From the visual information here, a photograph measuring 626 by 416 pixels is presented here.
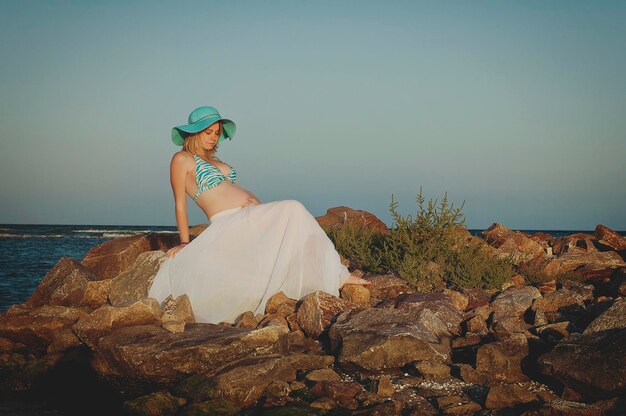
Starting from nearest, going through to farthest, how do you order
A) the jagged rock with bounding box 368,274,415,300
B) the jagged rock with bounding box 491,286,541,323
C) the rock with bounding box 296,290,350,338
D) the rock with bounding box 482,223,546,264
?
1. the rock with bounding box 296,290,350,338
2. the jagged rock with bounding box 491,286,541,323
3. the jagged rock with bounding box 368,274,415,300
4. the rock with bounding box 482,223,546,264

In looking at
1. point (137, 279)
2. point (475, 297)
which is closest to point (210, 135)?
point (137, 279)

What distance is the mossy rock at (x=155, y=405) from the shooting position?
5.19 metres

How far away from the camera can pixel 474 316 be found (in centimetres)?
720

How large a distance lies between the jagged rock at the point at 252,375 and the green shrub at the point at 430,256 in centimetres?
310

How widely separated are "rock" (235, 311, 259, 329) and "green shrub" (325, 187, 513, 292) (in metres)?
2.43

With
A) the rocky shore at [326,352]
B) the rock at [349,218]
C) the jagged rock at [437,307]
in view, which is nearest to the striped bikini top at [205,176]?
the rocky shore at [326,352]

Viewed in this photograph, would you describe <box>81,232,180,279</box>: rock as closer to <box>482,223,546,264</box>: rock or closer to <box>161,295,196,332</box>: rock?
<box>161,295,196,332</box>: rock

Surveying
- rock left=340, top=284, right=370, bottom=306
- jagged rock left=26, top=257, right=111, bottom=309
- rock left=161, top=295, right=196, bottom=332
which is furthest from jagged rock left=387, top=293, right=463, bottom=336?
jagged rock left=26, top=257, right=111, bottom=309

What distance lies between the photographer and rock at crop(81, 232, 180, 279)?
9.30m

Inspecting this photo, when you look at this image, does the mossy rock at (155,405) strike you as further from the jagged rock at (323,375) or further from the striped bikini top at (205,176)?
the striped bikini top at (205,176)

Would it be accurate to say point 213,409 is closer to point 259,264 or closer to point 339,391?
point 339,391

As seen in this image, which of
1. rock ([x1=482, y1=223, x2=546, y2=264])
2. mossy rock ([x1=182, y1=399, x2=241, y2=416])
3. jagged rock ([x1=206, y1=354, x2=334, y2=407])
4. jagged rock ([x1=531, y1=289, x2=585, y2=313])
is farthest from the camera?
rock ([x1=482, y1=223, x2=546, y2=264])

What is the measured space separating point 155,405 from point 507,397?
291 centimetres

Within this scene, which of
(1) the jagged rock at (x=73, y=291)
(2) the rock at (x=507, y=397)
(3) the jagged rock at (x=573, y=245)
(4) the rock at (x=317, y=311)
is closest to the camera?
(2) the rock at (x=507, y=397)
